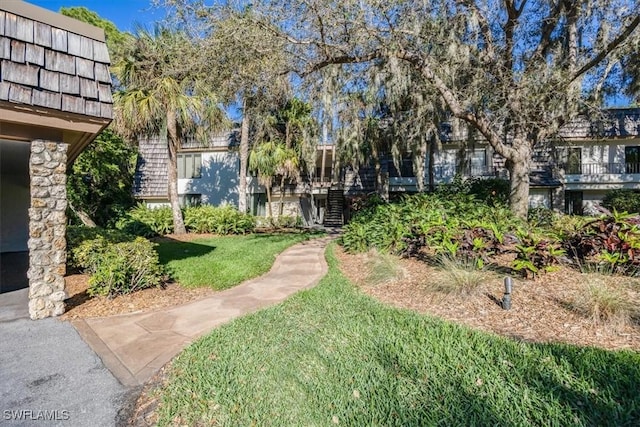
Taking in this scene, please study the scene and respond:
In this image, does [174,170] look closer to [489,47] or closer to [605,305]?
[489,47]

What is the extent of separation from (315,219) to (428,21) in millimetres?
14759

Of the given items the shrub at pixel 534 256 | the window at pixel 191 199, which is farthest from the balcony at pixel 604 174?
the window at pixel 191 199

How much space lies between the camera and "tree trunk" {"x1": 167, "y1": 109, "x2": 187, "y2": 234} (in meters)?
12.6

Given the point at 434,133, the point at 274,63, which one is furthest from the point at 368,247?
the point at 434,133

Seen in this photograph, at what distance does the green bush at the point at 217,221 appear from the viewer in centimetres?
1472

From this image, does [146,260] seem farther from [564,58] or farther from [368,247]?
[564,58]

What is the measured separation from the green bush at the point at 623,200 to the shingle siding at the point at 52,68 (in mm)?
19133

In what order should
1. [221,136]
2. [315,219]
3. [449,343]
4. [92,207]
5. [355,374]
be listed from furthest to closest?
[315,219], [221,136], [92,207], [449,343], [355,374]

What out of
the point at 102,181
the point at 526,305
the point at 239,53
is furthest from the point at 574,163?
the point at 102,181

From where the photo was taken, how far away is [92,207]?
16.4 m

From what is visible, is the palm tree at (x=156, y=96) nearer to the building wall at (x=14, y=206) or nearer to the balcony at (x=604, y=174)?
the building wall at (x=14, y=206)

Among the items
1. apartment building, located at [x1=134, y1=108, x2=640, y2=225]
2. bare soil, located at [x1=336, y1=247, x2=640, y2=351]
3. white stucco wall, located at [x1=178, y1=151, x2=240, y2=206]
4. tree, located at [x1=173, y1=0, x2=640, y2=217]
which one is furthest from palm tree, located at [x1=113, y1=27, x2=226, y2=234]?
bare soil, located at [x1=336, y1=247, x2=640, y2=351]

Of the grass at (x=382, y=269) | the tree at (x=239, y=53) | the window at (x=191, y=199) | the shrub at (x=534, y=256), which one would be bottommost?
the grass at (x=382, y=269)

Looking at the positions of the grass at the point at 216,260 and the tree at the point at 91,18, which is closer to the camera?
the grass at the point at 216,260
